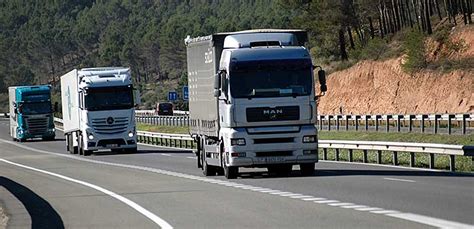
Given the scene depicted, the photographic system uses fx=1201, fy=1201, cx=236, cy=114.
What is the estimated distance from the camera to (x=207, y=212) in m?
19.4

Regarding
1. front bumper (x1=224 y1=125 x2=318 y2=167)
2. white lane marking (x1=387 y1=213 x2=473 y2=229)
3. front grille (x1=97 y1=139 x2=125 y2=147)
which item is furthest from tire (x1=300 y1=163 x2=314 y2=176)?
front grille (x1=97 y1=139 x2=125 y2=147)

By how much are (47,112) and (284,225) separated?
63.7 m

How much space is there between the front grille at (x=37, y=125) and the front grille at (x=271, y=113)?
53169 millimetres

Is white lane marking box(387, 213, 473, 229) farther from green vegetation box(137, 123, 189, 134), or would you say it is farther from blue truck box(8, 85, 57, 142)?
blue truck box(8, 85, 57, 142)

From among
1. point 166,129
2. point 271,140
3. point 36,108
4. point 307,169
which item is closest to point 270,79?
point 271,140

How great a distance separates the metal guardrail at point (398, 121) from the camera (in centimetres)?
4869

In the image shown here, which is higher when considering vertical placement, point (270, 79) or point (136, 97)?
point (270, 79)

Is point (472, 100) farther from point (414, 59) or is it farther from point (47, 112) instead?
point (47, 112)

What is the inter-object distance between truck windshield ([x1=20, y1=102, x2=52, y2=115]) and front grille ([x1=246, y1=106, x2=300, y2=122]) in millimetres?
51584

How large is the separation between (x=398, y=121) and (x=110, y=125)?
12.9m

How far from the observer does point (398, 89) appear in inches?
3022

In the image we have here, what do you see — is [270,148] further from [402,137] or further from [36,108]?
[36,108]

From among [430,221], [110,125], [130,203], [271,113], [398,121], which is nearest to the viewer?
[430,221]

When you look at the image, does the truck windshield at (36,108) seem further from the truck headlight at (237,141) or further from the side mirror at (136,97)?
the truck headlight at (237,141)
